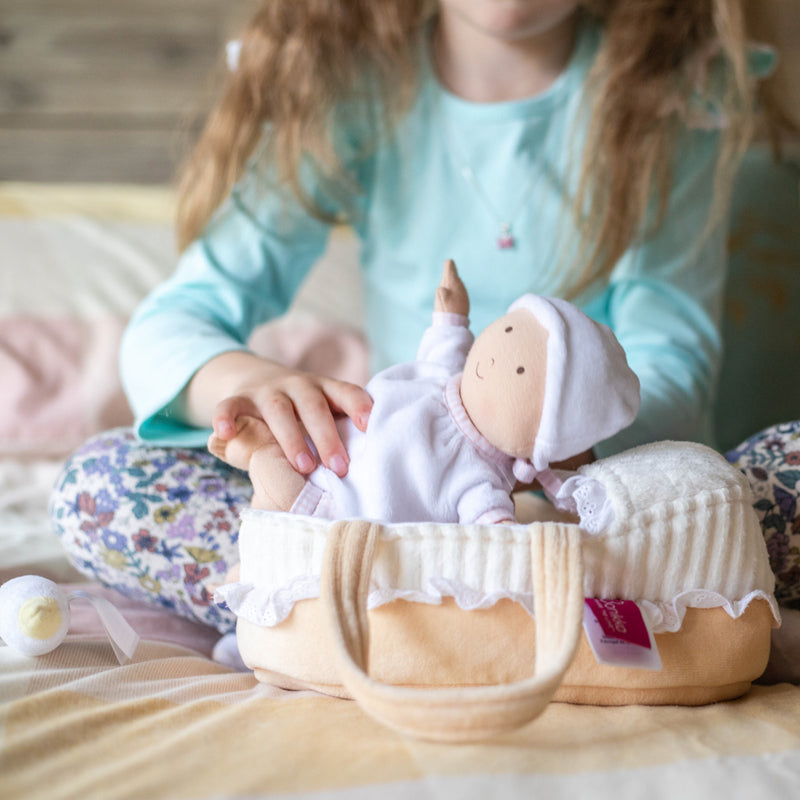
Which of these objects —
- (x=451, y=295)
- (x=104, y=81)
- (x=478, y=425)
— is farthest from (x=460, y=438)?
(x=104, y=81)

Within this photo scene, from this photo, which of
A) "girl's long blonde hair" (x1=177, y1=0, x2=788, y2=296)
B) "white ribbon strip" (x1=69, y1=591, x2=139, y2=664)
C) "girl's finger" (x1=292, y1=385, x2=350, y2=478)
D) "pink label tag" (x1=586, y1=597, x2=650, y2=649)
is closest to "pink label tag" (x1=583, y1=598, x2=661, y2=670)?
"pink label tag" (x1=586, y1=597, x2=650, y2=649)

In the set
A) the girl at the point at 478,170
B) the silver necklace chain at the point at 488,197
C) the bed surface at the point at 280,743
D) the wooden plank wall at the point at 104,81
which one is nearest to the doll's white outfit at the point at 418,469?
the bed surface at the point at 280,743

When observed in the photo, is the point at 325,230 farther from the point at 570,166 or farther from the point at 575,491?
the point at 575,491

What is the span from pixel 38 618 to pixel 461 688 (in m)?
0.25

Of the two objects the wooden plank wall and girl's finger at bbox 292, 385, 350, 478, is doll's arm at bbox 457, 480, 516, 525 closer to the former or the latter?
girl's finger at bbox 292, 385, 350, 478

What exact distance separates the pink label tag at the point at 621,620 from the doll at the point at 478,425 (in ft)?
0.22

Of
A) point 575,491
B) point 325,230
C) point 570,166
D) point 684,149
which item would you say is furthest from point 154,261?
point 575,491

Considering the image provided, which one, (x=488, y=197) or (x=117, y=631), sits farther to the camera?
(x=488, y=197)

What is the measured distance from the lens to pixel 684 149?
89cm

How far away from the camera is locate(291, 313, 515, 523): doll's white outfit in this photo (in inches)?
19.0

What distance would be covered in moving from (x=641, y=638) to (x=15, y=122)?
1.32 m

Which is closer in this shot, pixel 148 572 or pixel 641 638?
pixel 641 638

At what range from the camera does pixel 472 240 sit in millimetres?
905

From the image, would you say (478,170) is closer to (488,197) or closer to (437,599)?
(488,197)
